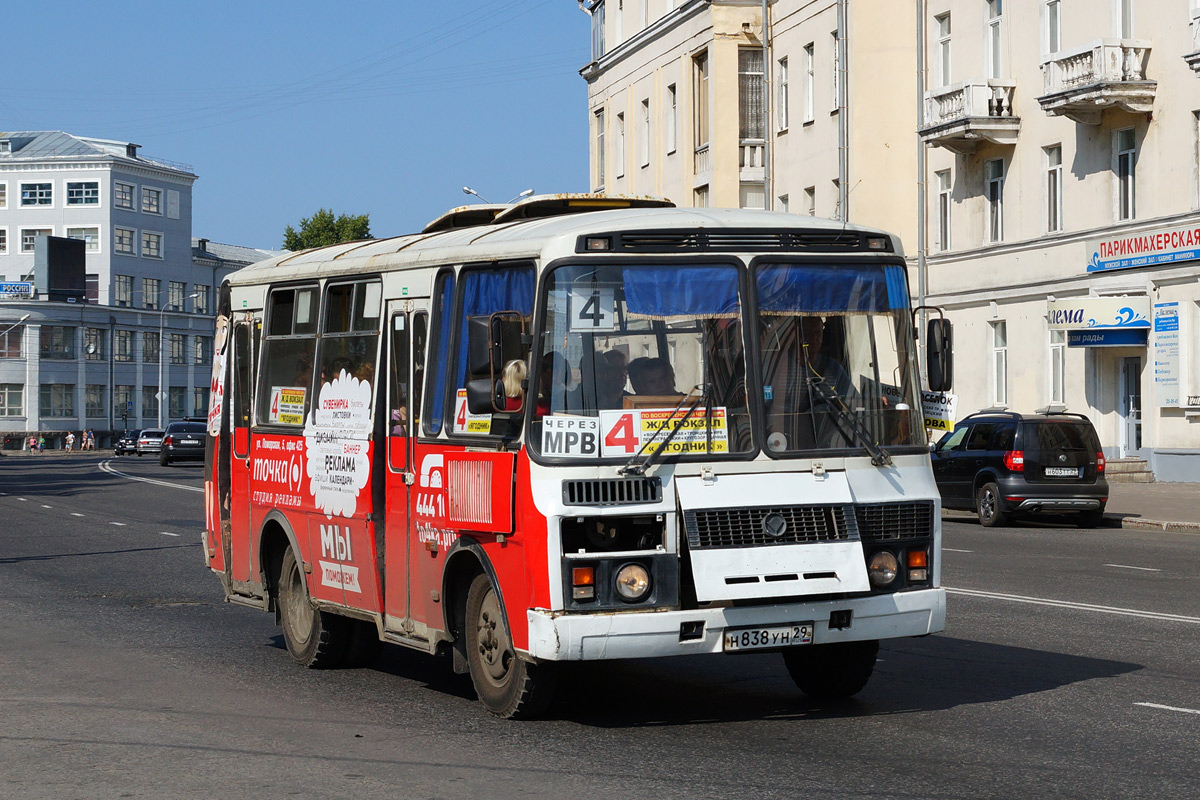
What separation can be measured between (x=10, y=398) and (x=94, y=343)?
7.28 meters

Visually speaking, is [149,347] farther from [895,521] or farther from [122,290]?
[895,521]

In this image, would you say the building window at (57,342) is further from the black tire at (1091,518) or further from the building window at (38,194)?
the black tire at (1091,518)

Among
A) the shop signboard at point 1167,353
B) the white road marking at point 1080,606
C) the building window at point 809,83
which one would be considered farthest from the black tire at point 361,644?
the building window at point 809,83

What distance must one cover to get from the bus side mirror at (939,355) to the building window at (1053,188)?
28.7 m

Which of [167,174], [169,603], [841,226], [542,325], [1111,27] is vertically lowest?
[169,603]

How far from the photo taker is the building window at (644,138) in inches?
2237

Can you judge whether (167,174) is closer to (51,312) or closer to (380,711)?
(51,312)

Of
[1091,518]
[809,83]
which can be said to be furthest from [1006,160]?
[1091,518]

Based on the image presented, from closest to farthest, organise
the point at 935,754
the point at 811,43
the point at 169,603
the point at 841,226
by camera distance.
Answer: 1. the point at 935,754
2. the point at 841,226
3. the point at 169,603
4. the point at 811,43

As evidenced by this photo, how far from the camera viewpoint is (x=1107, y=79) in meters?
33.4

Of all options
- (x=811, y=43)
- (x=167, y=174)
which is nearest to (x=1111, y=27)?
(x=811, y=43)

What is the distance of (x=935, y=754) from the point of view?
7930 mm

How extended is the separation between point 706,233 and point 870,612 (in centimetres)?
205

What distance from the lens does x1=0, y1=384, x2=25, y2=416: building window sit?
116 metres
